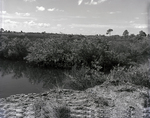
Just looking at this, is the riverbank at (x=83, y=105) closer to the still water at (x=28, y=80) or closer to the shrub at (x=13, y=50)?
the still water at (x=28, y=80)

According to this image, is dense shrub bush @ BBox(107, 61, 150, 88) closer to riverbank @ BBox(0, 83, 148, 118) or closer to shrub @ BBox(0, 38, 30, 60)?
riverbank @ BBox(0, 83, 148, 118)

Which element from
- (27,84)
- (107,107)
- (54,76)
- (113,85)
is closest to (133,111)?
(107,107)

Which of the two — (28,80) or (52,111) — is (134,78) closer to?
(52,111)

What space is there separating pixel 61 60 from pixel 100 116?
1036cm

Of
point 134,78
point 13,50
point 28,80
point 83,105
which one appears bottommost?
point 28,80

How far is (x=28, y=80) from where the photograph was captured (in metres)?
11.2

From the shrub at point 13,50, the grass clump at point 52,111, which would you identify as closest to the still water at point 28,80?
the shrub at point 13,50

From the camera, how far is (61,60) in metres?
14.5

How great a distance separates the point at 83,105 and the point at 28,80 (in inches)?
274

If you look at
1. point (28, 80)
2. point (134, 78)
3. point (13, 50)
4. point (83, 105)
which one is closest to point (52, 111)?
point (83, 105)

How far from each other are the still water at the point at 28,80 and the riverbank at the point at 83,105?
1.84 m

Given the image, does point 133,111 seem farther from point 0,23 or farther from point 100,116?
point 0,23

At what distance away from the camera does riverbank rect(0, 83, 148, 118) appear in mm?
4422

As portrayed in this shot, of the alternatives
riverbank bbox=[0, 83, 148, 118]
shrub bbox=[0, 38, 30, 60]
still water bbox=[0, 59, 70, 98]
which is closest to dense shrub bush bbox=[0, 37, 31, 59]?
shrub bbox=[0, 38, 30, 60]
